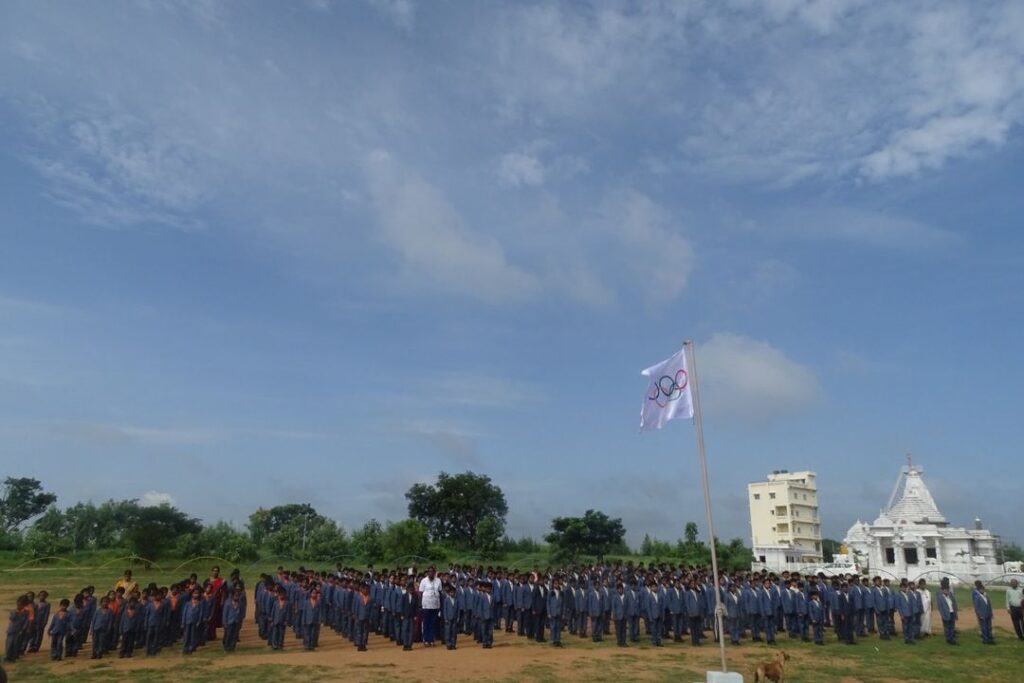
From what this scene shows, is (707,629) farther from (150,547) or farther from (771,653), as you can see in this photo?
(150,547)

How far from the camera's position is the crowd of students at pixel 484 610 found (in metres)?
14.8

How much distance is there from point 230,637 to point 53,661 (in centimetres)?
313

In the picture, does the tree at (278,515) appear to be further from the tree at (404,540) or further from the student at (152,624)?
the student at (152,624)

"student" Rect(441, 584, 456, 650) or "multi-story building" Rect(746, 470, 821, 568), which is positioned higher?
"multi-story building" Rect(746, 470, 821, 568)

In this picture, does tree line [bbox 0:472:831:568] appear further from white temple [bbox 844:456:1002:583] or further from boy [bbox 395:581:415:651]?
boy [bbox 395:581:415:651]

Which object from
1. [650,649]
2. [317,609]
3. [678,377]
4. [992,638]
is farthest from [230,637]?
[992,638]

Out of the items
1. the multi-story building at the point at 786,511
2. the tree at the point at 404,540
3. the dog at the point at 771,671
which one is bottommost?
the dog at the point at 771,671

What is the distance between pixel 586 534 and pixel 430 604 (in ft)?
106

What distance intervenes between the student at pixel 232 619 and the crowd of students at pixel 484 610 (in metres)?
0.02

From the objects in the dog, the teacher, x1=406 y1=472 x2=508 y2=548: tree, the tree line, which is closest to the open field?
the teacher

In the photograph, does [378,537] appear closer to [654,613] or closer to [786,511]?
[654,613]

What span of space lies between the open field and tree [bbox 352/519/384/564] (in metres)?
26.3

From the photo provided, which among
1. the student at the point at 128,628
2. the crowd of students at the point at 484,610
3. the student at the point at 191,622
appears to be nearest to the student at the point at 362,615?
the crowd of students at the point at 484,610

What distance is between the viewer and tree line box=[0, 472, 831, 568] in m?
40.9
